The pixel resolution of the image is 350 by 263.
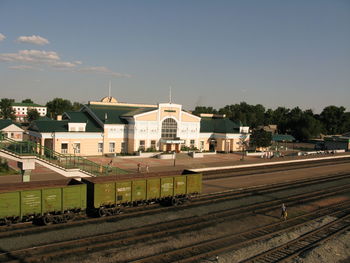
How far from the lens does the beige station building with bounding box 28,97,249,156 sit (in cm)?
5003

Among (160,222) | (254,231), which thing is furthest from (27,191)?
(254,231)

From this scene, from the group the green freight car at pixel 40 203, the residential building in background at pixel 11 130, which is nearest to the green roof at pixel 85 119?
the residential building in background at pixel 11 130

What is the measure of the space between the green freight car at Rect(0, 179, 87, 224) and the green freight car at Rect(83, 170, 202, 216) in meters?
1.01

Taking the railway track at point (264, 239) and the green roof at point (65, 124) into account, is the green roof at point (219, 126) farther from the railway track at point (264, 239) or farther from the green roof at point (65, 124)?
the railway track at point (264, 239)

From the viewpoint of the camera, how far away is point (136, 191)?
73.9ft

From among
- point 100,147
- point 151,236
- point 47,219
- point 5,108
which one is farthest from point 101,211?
point 5,108

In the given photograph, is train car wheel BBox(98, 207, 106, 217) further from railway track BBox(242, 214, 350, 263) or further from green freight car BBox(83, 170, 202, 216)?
railway track BBox(242, 214, 350, 263)

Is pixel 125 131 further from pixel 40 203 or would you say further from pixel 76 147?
pixel 40 203

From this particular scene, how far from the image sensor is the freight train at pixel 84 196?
58.8ft

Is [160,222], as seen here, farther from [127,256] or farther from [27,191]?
[27,191]

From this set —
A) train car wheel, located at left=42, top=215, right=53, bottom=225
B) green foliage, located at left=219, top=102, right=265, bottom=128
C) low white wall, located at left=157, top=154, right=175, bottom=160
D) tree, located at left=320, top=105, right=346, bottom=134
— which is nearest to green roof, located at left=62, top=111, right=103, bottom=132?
low white wall, located at left=157, top=154, right=175, bottom=160

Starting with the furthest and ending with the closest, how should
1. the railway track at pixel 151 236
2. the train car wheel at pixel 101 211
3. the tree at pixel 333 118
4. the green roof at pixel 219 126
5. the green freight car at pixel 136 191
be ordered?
the tree at pixel 333 118
the green roof at pixel 219 126
the train car wheel at pixel 101 211
the green freight car at pixel 136 191
the railway track at pixel 151 236

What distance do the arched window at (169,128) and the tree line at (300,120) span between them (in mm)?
25271

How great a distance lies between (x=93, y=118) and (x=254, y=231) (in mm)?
42113
